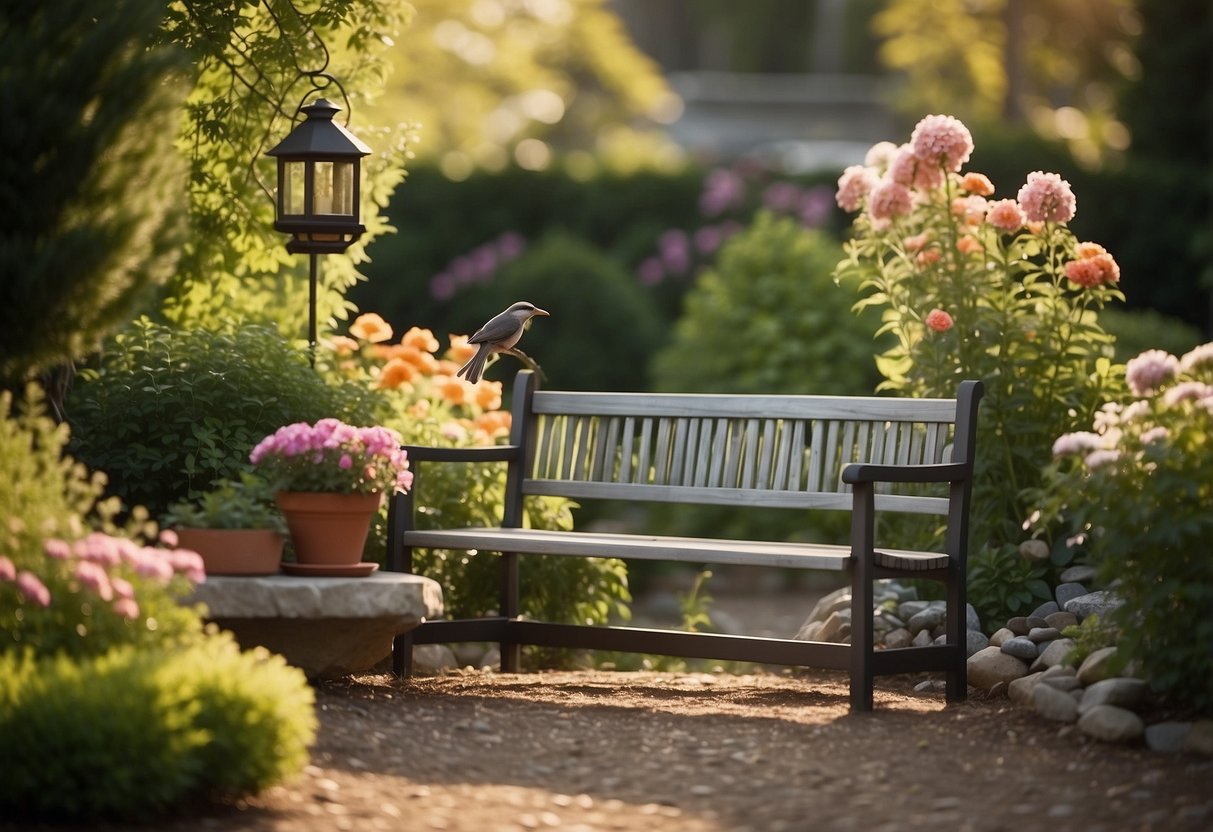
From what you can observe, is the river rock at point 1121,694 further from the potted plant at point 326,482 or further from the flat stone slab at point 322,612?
the potted plant at point 326,482

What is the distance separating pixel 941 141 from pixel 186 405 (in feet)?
9.39

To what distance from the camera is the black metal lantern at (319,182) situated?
20.0 ft

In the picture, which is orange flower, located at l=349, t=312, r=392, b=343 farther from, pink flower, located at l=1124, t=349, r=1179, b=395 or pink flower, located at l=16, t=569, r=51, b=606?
pink flower, located at l=1124, t=349, r=1179, b=395

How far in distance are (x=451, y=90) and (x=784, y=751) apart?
Result: 21007 millimetres

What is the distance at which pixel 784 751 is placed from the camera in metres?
4.57

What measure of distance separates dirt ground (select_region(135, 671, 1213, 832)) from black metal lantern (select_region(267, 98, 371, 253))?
5.79 feet

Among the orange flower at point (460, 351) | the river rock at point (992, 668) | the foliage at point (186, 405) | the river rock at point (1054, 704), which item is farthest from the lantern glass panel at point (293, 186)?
the river rock at point (1054, 704)

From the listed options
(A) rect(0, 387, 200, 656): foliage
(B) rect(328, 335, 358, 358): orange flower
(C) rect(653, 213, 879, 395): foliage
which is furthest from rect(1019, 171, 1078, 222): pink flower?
(C) rect(653, 213, 879, 395): foliage

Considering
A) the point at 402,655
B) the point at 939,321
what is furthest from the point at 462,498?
the point at 939,321

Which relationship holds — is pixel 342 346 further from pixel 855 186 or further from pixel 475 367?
pixel 855 186

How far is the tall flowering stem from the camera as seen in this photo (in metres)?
6.14

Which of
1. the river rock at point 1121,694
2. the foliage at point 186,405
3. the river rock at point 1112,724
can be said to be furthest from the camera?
the foliage at point 186,405

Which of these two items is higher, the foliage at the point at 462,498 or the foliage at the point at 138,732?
the foliage at the point at 462,498

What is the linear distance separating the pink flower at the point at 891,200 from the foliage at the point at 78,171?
270 cm
